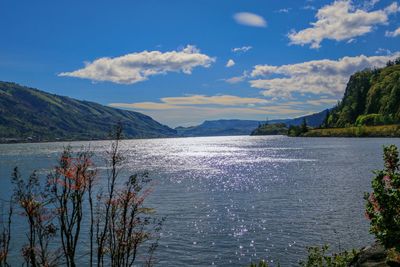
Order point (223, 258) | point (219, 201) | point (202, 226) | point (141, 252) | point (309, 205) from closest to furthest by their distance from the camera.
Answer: point (223, 258) < point (141, 252) < point (202, 226) < point (309, 205) < point (219, 201)

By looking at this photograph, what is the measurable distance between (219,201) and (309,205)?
16.5 m

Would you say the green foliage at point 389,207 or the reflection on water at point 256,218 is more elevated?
the green foliage at point 389,207

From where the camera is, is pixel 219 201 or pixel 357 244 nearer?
pixel 357 244

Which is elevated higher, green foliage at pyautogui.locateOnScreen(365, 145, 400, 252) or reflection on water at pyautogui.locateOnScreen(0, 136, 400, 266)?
green foliage at pyautogui.locateOnScreen(365, 145, 400, 252)

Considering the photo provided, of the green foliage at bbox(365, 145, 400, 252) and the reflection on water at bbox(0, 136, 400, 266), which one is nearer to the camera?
the green foliage at bbox(365, 145, 400, 252)

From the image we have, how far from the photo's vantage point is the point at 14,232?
54750 mm

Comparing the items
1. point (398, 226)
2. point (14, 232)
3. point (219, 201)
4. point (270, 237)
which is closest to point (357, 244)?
point (270, 237)

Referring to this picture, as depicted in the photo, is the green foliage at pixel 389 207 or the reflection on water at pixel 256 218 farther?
the reflection on water at pixel 256 218

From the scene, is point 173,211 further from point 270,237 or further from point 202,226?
point 270,237

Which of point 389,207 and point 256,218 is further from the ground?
point 389,207

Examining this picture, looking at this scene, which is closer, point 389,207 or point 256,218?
point 389,207

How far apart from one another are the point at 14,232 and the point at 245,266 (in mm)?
33701

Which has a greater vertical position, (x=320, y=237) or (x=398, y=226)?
(x=398, y=226)

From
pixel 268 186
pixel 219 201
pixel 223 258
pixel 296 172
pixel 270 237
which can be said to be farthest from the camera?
pixel 296 172
